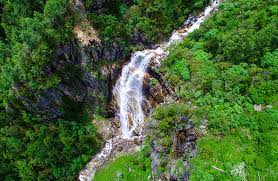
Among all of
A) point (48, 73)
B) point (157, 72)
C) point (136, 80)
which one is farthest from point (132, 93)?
point (48, 73)

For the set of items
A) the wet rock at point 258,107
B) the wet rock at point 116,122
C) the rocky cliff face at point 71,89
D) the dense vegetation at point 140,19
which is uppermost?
the dense vegetation at point 140,19

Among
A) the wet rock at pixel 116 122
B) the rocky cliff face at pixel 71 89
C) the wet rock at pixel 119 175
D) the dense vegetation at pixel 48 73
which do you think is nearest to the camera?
the wet rock at pixel 119 175

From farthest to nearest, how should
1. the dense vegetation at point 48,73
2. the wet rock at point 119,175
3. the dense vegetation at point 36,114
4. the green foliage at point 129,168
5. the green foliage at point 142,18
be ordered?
the dense vegetation at point 36,114 < the dense vegetation at point 48,73 < the green foliage at point 142,18 < the wet rock at point 119,175 < the green foliage at point 129,168

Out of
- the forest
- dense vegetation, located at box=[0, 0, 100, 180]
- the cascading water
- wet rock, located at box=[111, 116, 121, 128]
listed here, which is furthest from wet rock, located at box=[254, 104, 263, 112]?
dense vegetation, located at box=[0, 0, 100, 180]

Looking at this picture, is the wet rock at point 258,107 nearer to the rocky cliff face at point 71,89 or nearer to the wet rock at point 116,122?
the rocky cliff face at point 71,89

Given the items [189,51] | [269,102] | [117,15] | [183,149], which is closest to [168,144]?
[183,149]

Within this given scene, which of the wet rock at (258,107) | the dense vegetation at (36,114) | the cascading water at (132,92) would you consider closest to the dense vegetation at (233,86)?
the wet rock at (258,107)

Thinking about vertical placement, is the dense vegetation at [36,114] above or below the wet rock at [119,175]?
above
